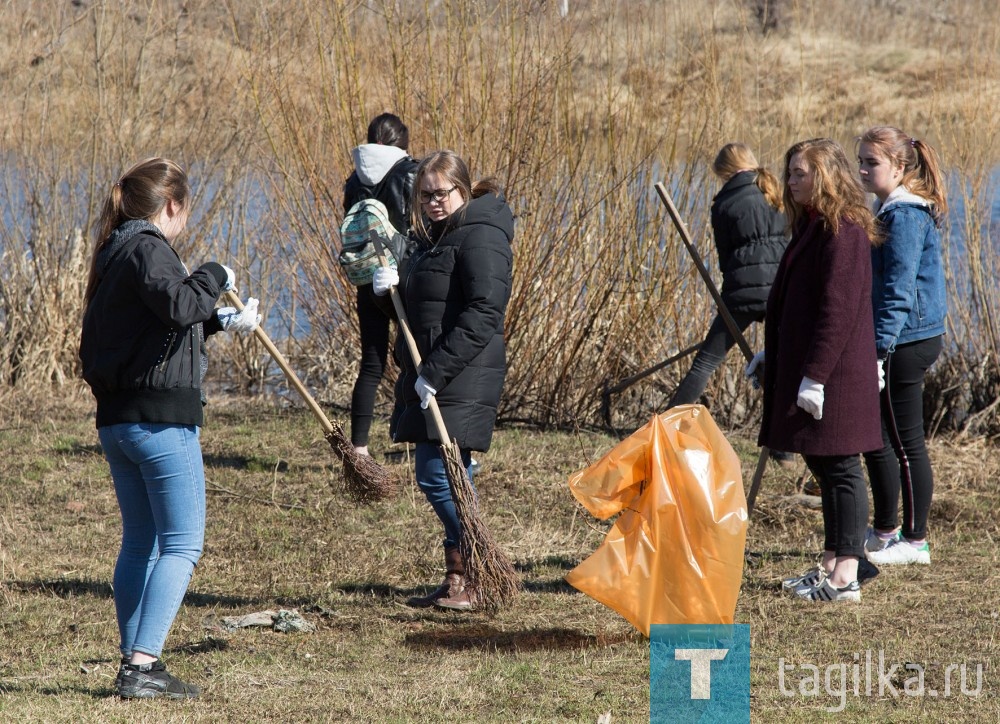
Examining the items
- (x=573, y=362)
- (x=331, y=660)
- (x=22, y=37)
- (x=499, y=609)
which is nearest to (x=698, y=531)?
(x=499, y=609)

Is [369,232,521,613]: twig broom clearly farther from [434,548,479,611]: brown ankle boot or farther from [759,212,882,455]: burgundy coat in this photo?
[759,212,882,455]: burgundy coat

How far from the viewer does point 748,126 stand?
289 inches

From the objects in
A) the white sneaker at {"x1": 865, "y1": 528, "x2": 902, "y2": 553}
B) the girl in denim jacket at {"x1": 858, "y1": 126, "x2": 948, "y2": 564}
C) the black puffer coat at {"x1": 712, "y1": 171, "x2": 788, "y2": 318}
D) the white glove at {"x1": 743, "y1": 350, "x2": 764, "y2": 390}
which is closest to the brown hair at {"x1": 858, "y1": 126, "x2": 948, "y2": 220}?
the girl in denim jacket at {"x1": 858, "y1": 126, "x2": 948, "y2": 564}

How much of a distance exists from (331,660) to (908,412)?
2.33 metres

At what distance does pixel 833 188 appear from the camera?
12.7ft

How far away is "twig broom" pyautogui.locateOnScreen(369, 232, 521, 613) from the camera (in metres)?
3.99

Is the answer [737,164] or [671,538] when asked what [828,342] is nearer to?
[671,538]

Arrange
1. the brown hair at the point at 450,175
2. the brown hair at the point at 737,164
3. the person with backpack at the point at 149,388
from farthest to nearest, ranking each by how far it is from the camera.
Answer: the brown hair at the point at 737,164 → the brown hair at the point at 450,175 → the person with backpack at the point at 149,388

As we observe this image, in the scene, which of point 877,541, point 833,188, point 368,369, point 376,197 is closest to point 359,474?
point 368,369

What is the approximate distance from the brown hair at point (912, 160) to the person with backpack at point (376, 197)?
201 centimetres

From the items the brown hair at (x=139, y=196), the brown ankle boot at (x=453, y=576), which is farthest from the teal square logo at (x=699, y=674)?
the brown hair at (x=139, y=196)

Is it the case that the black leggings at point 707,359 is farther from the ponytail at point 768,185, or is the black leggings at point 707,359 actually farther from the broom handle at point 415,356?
the broom handle at point 415,356

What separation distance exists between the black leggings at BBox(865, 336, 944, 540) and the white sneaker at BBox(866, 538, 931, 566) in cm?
4

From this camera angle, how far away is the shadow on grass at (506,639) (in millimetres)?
3857
